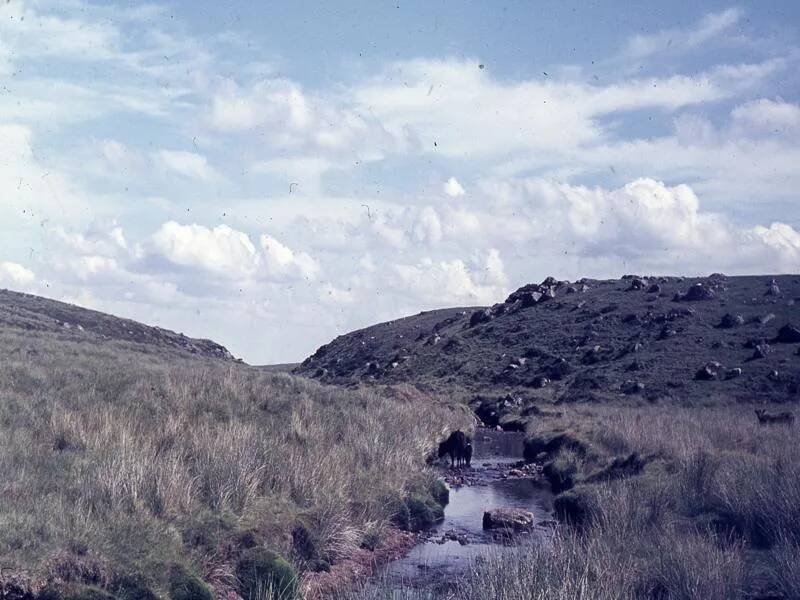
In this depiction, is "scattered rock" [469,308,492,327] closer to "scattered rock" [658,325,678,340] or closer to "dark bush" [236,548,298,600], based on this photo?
"scattered rock" [658,325,678,340]

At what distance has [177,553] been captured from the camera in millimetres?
10742

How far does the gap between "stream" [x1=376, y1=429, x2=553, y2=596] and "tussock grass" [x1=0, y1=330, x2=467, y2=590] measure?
1110mm

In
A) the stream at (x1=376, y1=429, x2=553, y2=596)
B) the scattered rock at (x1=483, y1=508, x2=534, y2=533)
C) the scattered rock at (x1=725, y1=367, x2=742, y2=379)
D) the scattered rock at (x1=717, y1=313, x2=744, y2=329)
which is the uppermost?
the scattered rock at (x1=717, y1=313, x2=744, y2=329)

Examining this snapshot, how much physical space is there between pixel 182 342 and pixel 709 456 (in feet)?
219

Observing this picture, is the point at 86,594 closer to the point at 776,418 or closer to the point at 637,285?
the point at 776,418

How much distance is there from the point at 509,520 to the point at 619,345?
43139 millimetres

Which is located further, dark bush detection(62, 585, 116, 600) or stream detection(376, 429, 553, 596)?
stream detection(376, 429, 553, 596)

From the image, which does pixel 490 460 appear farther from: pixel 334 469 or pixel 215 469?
pixel 215 469

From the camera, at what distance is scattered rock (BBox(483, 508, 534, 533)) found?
16031mm

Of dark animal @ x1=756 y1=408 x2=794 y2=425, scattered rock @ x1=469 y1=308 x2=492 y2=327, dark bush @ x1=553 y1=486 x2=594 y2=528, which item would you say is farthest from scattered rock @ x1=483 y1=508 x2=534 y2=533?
scattered rock @ x1=469 y1=308 x2=492 y2=327

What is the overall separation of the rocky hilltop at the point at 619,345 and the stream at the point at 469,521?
1876cm

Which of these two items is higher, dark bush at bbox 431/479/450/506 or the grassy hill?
the grassy hill

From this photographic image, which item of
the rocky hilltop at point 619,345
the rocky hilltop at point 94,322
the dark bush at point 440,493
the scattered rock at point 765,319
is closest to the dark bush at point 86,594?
the dark bush at point 440,493

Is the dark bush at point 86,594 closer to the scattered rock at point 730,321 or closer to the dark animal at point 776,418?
the dark animal at point 776,418
